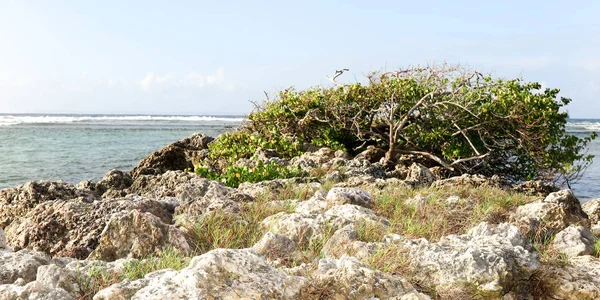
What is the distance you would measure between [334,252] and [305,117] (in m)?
9.20

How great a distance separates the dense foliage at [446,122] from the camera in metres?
12.1

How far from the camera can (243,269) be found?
3195 mm

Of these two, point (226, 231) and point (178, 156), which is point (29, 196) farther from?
point (178, 156)

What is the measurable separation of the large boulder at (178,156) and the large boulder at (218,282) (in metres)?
10.1

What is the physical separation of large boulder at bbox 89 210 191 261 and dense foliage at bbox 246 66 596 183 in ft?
27.8

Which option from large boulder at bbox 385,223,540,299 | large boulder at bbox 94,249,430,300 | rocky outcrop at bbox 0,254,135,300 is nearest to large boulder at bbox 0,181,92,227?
rocky outcrop at bbox 0,254,135,300

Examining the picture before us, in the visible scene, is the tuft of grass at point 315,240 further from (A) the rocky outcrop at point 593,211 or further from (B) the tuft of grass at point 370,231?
(A) the rocky outcrop at point 593,211

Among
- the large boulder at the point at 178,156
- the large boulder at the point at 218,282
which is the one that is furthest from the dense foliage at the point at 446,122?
the large boulder at the point at 218,282

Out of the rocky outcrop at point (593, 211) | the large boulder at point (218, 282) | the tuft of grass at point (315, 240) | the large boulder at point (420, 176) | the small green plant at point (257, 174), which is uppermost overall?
the large boulder at point (218, 282)

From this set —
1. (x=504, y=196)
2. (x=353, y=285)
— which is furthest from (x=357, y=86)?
(x=353, y=285)

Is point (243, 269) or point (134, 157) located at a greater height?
point (243, 269)

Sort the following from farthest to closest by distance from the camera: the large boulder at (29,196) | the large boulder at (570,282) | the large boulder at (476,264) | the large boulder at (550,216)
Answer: the large boulder at (29,196), the large boulder at (550,216), the large boulder at (570,282), the large boulder at (476,264)

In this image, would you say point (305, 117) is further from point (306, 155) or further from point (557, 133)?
point (557, 133)

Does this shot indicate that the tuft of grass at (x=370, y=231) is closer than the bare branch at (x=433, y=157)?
Yes
